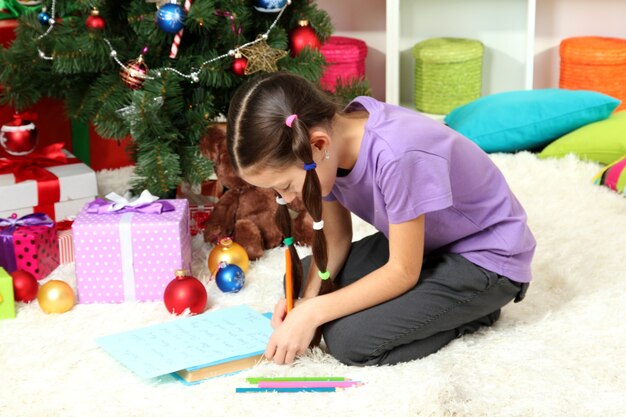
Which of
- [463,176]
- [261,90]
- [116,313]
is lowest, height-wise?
[116,313]

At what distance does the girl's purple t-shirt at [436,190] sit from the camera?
49.3 inches

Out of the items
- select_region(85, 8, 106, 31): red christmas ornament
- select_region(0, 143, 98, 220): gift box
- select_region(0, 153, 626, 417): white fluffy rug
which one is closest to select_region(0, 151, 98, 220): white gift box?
select_region(0, 143, 98, 220): gift box

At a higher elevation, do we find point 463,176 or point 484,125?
point 463,176

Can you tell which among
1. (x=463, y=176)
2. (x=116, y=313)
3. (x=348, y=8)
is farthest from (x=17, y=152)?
(x=348, y=8)

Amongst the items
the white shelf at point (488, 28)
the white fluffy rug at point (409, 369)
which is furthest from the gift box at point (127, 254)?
the white shelf at point (488, 28)

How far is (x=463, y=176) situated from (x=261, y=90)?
33cm

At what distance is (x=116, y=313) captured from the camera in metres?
1.58

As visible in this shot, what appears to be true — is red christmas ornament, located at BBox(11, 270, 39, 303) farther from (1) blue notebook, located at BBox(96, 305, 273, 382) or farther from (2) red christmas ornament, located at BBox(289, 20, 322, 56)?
(2) red christmas ornament, located at BBox(289, 20, 322, 56)

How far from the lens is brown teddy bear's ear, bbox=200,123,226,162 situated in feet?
6.16

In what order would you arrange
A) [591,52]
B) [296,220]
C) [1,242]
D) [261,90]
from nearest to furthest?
[261,90] → [1,242] → [296,220] → [591,52]

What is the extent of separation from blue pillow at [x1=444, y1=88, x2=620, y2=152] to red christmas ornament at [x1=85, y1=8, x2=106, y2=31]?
1054 mm

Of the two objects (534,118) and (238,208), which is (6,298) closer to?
(238,208)

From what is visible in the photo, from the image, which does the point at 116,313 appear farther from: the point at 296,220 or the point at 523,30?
the point at 523,30

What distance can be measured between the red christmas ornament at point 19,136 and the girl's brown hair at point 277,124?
89 centimetres
